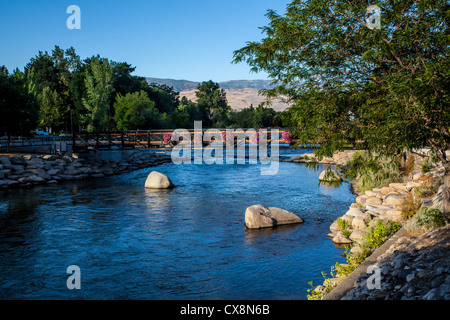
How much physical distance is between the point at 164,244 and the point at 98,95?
6260 centimetres

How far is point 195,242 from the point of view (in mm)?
16016

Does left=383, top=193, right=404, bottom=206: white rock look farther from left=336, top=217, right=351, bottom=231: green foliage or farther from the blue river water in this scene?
the blue river water

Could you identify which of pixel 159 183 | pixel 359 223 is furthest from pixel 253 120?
pixel 359 223

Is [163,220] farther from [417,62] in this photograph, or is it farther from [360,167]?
[417,62]

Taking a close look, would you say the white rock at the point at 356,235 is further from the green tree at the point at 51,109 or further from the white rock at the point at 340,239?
the green tree at the point at 51,109

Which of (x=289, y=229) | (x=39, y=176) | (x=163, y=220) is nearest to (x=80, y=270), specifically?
(x=163, y=220)

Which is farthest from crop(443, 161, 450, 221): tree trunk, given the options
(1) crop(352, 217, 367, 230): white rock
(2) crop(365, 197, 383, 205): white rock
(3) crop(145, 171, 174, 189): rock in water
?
(3) crop(145, 171, 174, 189): rock in water

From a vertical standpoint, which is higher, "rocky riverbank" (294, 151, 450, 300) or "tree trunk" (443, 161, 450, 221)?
"tree trunk" (443, 161, 450, 221)

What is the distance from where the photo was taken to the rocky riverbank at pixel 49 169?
102 ft

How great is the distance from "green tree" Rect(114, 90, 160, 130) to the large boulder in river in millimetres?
58037

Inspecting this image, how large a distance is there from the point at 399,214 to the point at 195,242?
7.39 metres

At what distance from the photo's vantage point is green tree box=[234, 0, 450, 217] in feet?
30.7

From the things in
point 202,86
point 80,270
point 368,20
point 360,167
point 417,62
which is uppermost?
point 202,86

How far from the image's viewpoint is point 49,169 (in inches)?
1347
